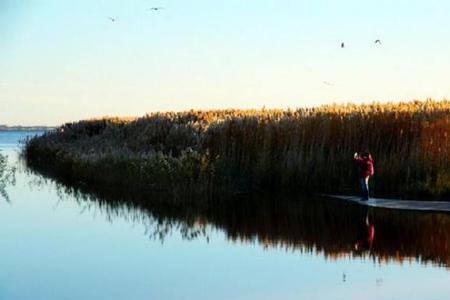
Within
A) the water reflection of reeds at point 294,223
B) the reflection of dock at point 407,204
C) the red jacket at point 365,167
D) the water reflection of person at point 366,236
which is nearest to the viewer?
the water reflection of reeds at point 294,223

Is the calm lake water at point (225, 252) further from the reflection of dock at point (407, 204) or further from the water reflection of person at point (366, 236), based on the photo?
the reflection of dock at point (407, 204)

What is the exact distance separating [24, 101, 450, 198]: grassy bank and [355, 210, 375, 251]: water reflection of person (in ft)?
16.7

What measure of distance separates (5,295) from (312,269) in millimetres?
4759

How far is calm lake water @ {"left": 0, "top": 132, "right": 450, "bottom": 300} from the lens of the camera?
429 inches

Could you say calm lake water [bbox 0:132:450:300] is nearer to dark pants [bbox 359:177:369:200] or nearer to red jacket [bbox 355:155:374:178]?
dark pants [bbox 359:177:369:200]

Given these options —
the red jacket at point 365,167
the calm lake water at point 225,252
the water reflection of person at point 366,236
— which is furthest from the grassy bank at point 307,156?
the water reflection of person at point 366,236

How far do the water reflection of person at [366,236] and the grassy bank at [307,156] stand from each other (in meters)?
5.09

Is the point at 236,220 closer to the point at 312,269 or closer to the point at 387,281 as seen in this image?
the point at 312,269

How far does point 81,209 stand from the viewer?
2081cm

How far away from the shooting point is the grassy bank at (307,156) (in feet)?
72.8

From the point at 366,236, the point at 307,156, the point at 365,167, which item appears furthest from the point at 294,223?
the point at 307,156

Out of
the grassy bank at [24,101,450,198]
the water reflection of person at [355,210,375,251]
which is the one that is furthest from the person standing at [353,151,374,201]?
the water reflection of person at [355,210,375,251]

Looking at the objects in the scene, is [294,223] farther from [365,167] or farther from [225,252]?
[365,167]

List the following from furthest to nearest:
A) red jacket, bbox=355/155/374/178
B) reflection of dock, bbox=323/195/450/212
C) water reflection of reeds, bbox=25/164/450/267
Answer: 1. red jacket, bbox=355/155/374/178
2. reflection of dock, bbox=323/195/450/212
3. water reflection of reeds, bbox=25/164/450/267
